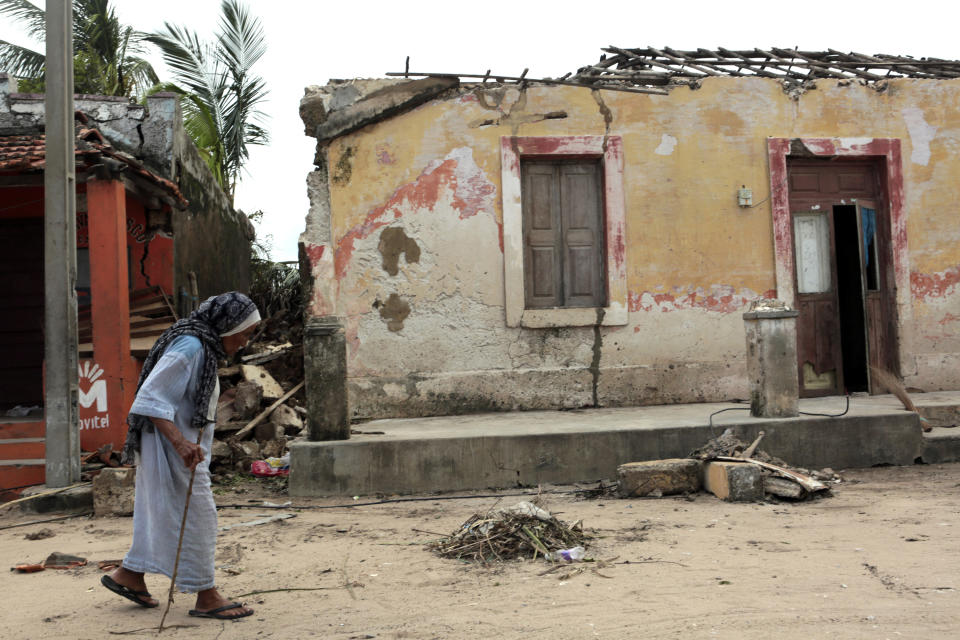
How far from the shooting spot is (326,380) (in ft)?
22.2

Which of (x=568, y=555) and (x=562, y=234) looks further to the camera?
(x=562, y=234)

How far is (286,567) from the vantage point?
4.69 metres

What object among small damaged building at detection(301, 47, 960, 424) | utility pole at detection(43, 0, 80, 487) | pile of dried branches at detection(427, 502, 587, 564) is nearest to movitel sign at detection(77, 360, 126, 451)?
utility pole at detection(43, 0, 80, 487)

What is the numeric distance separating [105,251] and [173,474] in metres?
4.38

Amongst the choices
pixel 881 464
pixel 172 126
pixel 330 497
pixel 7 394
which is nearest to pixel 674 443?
pixel 881 464

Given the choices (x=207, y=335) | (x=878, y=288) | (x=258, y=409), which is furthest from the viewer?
(x=878, y=288)

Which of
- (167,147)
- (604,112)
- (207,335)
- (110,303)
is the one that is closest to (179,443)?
(207,335)

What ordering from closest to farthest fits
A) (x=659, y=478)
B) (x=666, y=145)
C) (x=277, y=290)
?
(x=659, y=478) → (x=666, y=145) → (x=277, y=290)

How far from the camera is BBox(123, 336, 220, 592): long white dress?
3742 millimetres

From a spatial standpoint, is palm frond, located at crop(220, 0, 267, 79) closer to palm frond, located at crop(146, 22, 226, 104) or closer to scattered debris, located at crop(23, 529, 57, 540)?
palm frond, located at crop(146, 22, 226, 104)

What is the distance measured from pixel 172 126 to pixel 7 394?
390 centimetres

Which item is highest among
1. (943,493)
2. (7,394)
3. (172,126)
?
(172,126)

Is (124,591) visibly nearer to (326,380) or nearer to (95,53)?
(326,380)

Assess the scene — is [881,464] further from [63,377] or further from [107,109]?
[107,109]
